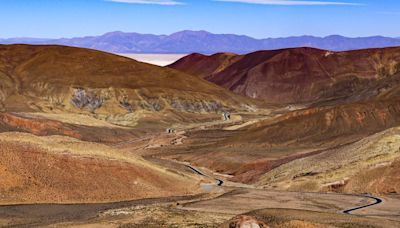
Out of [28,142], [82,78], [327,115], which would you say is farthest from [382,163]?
[82,78]

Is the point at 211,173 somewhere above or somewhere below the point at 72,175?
below

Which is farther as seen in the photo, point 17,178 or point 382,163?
point 382,163

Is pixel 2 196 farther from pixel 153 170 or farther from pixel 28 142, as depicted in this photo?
pixel 153 170

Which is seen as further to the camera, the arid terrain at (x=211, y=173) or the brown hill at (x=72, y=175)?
the brown hill at (x=72, y=175)

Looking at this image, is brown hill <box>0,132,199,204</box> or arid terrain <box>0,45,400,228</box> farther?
brown hill <box>0,132,199,204</box>

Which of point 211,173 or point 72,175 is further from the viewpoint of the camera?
point 211,173

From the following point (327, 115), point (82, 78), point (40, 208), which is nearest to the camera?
point (40, 208)

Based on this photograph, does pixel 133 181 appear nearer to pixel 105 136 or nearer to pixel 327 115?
pixel 327 115

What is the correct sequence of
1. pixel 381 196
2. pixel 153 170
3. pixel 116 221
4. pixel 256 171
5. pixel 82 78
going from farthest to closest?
1. pixel 82 78
2. pixel 256 171
3. pixel 153 170
4. pixel 381 196
5. pixel 116 221

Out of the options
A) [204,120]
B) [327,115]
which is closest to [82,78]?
[204,120]
